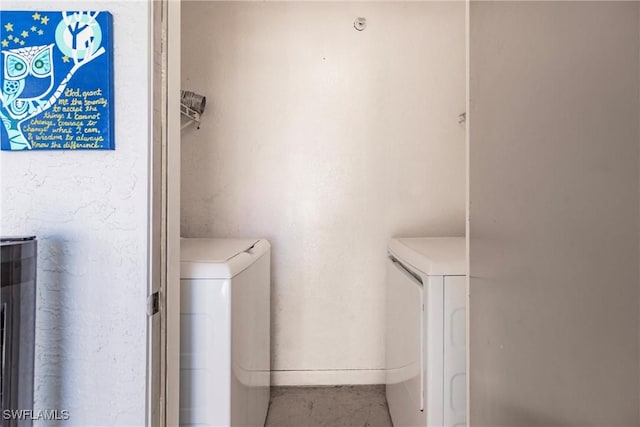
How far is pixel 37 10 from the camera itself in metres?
0.80

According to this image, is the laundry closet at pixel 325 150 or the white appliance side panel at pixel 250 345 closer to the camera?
the white appliance side panel at pixel 250 345

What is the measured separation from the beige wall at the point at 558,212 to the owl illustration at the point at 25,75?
962 millimetres

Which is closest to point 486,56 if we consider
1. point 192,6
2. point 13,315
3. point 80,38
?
point 80,38

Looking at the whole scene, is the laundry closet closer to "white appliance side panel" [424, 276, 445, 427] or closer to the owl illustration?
"white appliance side panel" [424, 276, 445, 427]

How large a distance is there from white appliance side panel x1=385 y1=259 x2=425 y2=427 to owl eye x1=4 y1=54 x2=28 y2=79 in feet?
4.03

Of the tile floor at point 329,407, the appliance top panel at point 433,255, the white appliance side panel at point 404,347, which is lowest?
the tile floor at point 329,407

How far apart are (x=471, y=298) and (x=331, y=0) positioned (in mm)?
1861

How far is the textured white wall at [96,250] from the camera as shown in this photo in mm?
819

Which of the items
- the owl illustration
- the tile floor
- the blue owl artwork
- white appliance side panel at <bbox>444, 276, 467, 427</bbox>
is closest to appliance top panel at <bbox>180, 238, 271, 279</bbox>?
the blue owl artwork

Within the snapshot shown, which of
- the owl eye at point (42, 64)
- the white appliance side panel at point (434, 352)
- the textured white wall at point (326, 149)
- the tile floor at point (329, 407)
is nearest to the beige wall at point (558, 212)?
the white appliance side panel at point (434, 352)

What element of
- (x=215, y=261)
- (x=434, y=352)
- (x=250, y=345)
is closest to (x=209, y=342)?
(x=215, y=261)

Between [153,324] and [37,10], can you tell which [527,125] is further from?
[37,10]

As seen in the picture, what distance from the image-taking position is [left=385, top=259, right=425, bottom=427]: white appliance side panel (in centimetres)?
128

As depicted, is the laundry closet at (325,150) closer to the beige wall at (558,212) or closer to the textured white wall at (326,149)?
the textured white wall at (326,149)
